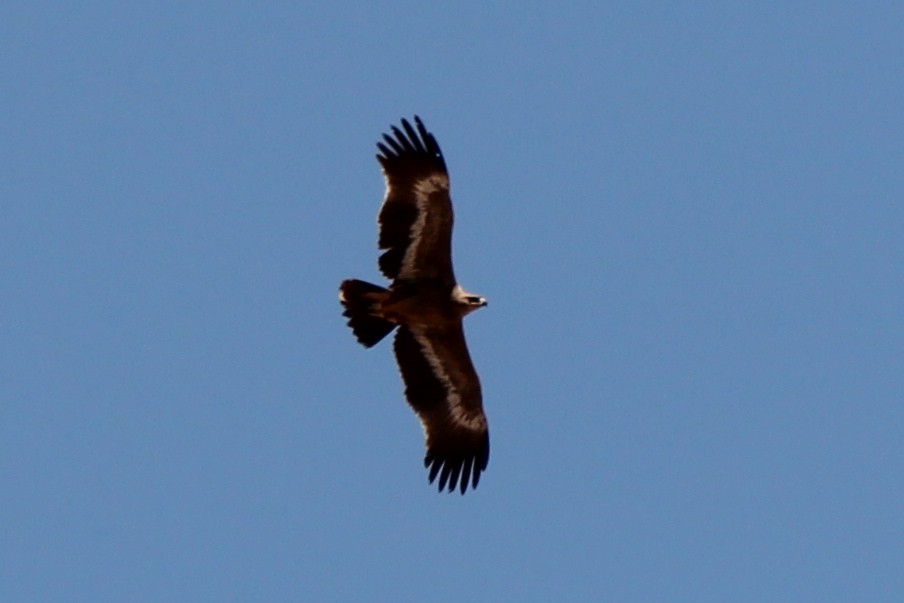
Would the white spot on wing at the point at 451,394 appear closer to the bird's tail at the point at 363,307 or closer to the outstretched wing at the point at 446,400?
the outstretched wing at the point at 446,400

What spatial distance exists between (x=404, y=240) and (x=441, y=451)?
2729mm

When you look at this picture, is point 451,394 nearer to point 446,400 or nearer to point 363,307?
point 446,400

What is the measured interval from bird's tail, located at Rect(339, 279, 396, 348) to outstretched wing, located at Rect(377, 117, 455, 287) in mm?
281

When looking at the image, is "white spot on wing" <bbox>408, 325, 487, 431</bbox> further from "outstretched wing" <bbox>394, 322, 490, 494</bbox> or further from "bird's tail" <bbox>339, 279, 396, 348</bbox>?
"bird's tail" <bbox>339, 279, 396, 348</bbox>

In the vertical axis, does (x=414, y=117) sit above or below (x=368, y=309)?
above

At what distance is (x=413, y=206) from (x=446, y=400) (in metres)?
2.60

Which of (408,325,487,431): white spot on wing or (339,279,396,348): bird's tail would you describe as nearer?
(339,279,396,348): bird's tail

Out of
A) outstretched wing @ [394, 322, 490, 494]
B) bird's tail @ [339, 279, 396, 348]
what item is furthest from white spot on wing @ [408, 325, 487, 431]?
bird's tail @ [339, 279, 396, 348]

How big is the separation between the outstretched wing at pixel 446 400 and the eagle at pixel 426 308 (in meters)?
0.01

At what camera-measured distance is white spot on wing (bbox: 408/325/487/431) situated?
2334cm

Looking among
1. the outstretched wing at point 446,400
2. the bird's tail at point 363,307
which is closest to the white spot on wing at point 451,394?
the outstretched wing at point 446,400

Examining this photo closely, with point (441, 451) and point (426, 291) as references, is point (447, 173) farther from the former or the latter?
point (441, 451)

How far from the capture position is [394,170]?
73.6ft

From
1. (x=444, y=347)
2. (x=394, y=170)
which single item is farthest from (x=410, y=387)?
(x=394, y=170)
